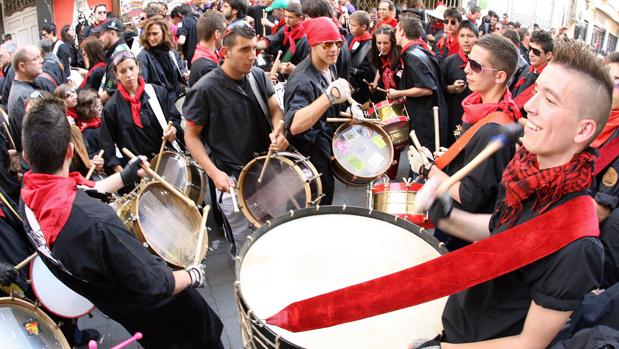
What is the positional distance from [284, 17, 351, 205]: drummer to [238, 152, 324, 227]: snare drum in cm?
27

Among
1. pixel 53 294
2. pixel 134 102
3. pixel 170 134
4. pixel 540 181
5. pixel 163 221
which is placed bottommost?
pixel 53 294

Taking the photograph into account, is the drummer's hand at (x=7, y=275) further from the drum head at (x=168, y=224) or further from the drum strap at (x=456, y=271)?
the drum strap at (x=456, y=271)

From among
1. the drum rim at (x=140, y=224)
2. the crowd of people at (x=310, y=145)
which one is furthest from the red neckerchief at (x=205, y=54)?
the drum rim at (x=140, y=224)

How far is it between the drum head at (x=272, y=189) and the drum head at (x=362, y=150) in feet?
1.82

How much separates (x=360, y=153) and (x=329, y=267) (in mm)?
1855

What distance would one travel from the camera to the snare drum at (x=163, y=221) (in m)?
3.19

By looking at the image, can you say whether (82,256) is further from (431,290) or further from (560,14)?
(560,14)

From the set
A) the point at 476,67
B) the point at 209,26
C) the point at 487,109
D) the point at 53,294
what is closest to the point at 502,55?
the point at 476,67

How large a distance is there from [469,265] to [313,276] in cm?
89

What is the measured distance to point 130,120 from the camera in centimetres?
452

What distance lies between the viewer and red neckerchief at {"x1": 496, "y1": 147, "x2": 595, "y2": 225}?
58.5 inches

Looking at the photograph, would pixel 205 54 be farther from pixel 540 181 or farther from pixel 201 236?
pixel 540 181

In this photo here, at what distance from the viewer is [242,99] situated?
376 cm

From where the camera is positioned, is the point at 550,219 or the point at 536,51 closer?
the point at 550,219
